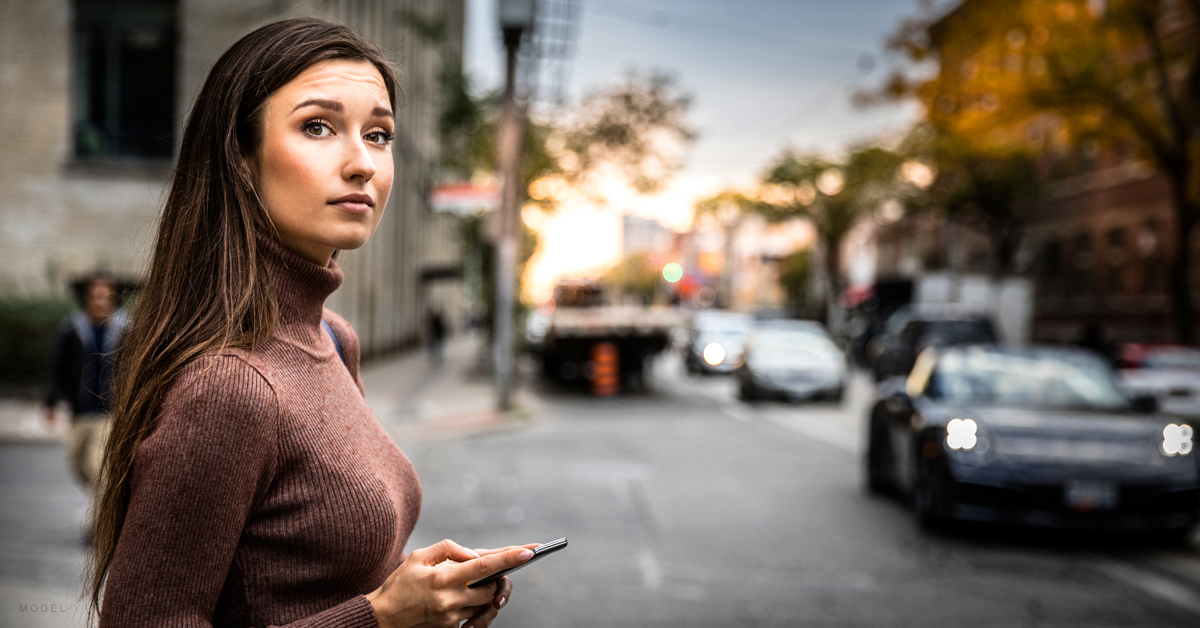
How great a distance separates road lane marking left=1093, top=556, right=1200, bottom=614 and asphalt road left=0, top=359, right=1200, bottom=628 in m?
0.02

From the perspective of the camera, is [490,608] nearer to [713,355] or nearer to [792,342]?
[792,342]

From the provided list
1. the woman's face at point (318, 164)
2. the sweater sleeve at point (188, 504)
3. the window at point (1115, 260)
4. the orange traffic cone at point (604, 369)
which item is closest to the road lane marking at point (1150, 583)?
→ the woman's face at point (318, 164)

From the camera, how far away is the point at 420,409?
17.2 m

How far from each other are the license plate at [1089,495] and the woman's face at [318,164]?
6911 millimetres

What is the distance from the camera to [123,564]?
1362mm

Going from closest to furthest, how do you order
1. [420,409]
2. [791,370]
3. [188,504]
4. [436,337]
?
[188,504] < [420,409] < [791,370] < [436,337]

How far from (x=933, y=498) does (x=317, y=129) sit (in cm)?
718

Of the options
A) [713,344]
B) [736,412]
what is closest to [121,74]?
[736,412]

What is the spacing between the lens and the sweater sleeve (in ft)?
4.45

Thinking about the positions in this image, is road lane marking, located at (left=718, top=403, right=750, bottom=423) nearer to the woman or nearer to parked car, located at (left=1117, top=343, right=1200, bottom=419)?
parked car, located at (left=1117, top=343, right=1200, bottom=419)

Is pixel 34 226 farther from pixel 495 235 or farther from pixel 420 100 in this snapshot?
pixel 420 100

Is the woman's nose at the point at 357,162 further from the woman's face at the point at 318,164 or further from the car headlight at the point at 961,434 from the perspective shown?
the car headlight at the point at 961,434

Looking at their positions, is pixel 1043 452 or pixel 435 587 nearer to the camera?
pixel 435 587

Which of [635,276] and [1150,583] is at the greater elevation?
[635,276]
